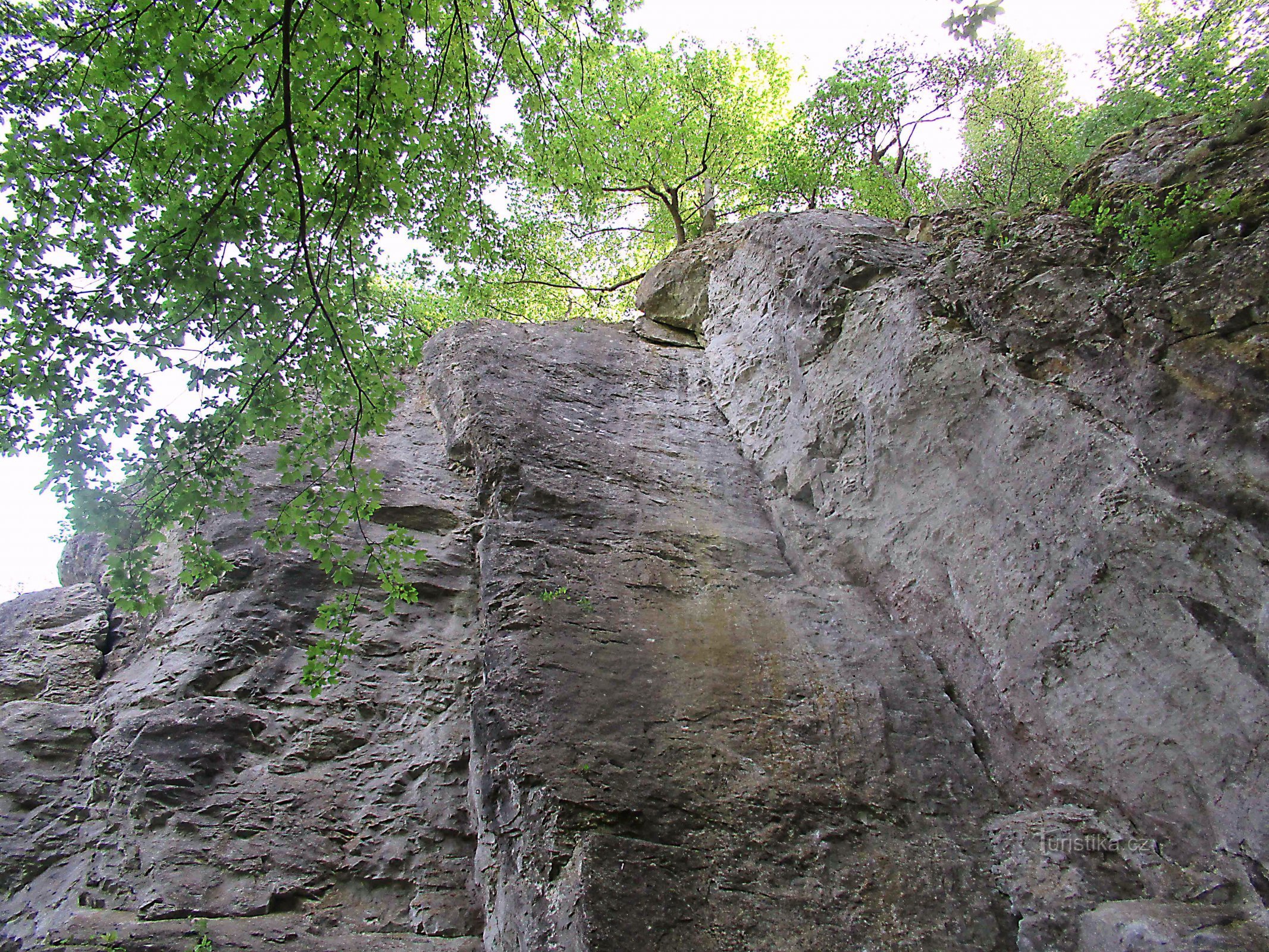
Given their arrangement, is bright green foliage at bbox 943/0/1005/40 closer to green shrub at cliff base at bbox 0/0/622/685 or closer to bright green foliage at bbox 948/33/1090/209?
green shrub at cliff base at bbox 0/0/622/685

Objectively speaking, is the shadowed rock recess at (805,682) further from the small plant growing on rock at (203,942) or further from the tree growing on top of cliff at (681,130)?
the tree growing on top of cliff at (681,130)

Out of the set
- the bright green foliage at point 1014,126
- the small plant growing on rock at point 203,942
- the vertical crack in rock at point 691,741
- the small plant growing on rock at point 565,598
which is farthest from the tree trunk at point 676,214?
the small plant growing on rock at point 203,942

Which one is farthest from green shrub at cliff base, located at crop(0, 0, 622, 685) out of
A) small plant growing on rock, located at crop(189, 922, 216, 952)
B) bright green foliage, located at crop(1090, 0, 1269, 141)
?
bright green foliage, located at crop(1090, 0, 1269, 141)

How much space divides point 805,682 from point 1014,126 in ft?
45.2

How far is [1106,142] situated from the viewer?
19.5 ft

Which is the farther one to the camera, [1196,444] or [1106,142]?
[1106,142]

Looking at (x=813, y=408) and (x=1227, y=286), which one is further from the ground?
(x=813, y=408)

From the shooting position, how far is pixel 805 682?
541 centimetres

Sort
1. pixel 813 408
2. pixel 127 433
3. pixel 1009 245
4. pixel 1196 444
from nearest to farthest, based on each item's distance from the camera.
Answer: pixel 127 433 < pixel 1196 444 < pixel 1009 245 < pixel 813 408

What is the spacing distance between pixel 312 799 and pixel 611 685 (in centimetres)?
263

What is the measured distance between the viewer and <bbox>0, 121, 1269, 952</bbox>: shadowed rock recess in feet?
13.1

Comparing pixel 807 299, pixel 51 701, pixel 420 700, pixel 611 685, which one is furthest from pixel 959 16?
pixel 51 701

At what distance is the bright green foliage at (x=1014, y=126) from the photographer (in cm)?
1191

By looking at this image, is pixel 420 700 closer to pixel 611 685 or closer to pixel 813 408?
pixel 611 685
